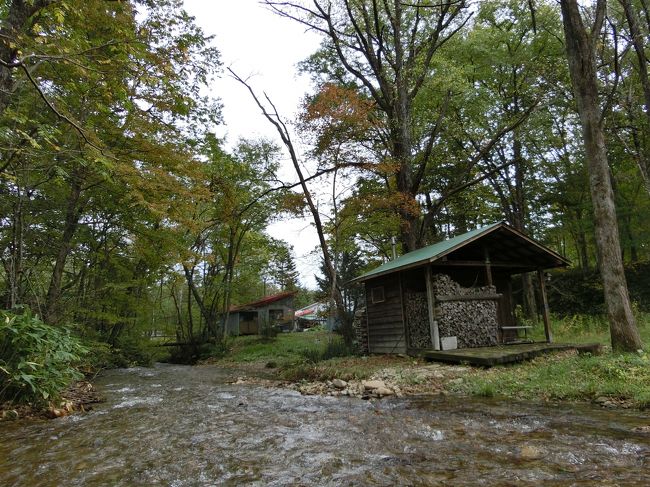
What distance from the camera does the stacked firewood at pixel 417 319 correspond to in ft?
40.8

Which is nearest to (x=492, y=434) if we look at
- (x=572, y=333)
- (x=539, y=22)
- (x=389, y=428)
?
(x=389, y=428)

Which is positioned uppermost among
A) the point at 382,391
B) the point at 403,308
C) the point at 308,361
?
the point at 403,308

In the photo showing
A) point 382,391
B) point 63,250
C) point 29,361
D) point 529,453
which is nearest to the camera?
point 529,453

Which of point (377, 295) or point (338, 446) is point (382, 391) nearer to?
point (338, 446)

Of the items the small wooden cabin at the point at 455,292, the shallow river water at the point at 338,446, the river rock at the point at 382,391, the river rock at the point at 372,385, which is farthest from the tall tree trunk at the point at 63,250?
the small wooden cabin at the point at 455,292

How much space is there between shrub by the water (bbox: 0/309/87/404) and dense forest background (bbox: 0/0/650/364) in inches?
102

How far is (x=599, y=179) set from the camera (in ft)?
28.0

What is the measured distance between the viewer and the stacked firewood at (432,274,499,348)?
11555mm

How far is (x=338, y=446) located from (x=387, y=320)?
9521 mm

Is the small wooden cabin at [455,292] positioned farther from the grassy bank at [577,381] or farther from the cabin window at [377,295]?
the grassy bank at [577,381]

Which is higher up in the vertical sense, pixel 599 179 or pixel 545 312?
pixel 599 179

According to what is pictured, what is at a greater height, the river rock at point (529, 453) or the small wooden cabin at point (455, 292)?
the small wooden cabin at point (455, 292)

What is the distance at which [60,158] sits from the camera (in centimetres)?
925

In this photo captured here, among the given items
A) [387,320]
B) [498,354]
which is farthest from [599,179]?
[387,320]
